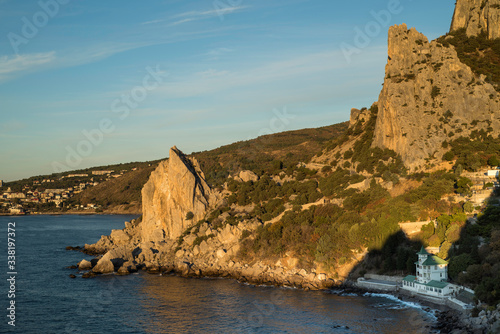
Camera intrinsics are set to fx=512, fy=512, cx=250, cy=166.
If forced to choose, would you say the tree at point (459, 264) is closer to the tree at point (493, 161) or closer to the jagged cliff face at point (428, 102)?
the tree at point (493, 161)

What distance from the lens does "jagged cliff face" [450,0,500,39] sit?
77.5 meters

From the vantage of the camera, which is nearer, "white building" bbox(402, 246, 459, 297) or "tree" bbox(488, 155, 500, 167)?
"white building" bbox(402, 246, 459, 297)

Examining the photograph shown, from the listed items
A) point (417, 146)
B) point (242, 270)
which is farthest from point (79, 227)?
point (417, 146)

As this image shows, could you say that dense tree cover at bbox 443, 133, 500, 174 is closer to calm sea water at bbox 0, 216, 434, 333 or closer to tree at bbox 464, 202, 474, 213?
tree at bbox 464, 202, 474, 213

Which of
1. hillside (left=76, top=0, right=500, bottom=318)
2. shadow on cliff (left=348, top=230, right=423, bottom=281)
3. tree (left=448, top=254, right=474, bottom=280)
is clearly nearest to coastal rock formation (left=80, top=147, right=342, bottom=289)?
hillside (left=76, top=0, right=500, bottom=318)

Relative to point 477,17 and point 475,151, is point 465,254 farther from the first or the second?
point 477,17

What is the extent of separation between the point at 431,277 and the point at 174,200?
37954mm

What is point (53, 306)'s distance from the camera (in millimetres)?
45406

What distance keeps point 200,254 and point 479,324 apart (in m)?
35.1

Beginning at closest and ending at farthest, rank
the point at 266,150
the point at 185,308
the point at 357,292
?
the point at 185,308 < the point at 357,292 < the point at 266,150

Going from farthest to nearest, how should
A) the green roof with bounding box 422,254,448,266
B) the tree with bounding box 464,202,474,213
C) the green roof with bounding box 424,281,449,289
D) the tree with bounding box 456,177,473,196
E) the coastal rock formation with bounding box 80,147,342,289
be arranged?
the tree with bounding box 456,177,473,196
the coastal rock formation with bounding box 80,147,342,289
the tree with bounding box 464,202,474,213
the green roof with bounding box 422,254,448,266
the green roof with bounding box 424,281,449,289

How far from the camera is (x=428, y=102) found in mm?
69375

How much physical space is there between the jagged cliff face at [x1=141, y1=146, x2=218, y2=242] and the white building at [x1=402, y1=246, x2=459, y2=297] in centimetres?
3371

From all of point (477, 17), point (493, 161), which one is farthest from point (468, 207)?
point (477, 17)
